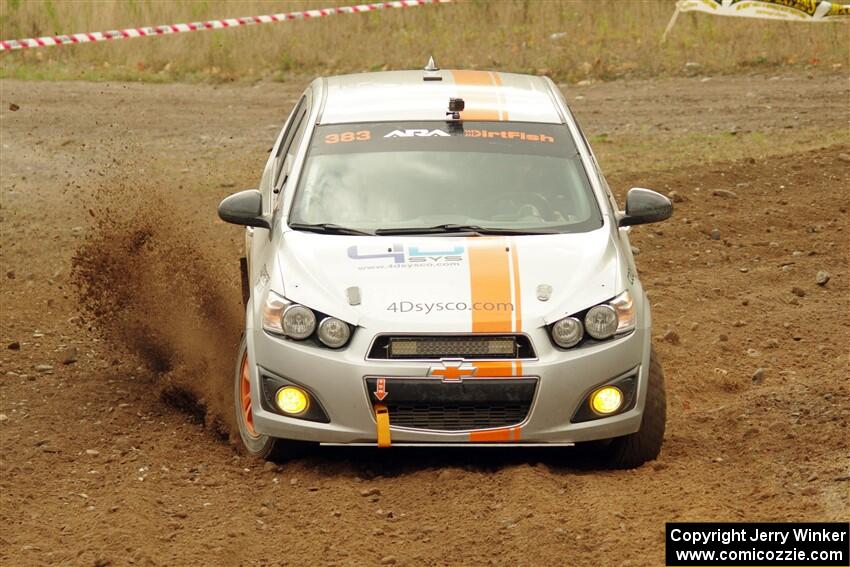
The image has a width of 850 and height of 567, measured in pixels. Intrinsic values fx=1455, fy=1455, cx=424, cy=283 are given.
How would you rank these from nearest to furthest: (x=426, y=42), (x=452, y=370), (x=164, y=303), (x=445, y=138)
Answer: (x=452, y=370)
(x=445, y=138)
(x=164, y=303)
(x=426, y=42)

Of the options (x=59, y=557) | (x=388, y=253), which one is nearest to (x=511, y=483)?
(x=388, y=253)

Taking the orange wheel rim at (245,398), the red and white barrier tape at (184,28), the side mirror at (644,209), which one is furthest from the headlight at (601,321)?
the red and white barrier tape at (184,28)

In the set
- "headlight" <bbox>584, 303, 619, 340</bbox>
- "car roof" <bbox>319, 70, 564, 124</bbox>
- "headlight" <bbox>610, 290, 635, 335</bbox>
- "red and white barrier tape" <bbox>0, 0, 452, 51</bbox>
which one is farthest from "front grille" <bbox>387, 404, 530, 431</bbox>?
"red and white barrier tape" <bbox>0, 0, 452, 51</bbox>

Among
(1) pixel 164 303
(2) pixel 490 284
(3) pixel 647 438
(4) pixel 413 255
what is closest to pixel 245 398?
(4) pixel 413 255

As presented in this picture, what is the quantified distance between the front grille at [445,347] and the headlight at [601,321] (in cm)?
30

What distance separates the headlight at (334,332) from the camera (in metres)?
6.25

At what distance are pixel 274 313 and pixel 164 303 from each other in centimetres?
279

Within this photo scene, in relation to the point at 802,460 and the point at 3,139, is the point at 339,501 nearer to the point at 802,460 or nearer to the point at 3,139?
the point at 802,460

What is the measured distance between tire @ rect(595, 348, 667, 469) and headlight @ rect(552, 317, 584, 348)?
0.53m

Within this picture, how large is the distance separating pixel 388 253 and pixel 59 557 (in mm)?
2001

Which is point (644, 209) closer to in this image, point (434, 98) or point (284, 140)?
point (434, 98)

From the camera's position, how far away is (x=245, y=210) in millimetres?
7113

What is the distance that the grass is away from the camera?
20.5m

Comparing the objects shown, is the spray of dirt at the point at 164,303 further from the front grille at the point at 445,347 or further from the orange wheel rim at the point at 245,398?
the front grille at the point at 445,347
